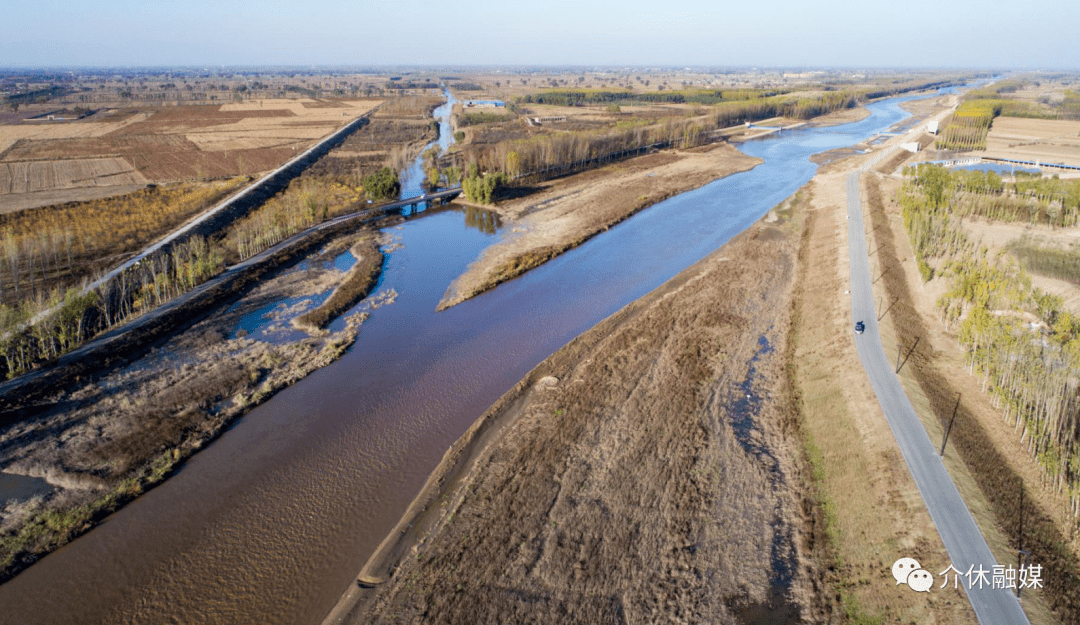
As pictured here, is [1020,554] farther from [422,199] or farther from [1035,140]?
[1035,140]

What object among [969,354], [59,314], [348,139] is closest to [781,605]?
[969,354]

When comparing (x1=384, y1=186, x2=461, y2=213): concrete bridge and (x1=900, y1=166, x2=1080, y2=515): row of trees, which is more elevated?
(x1=384, y1=186, x2=461, y2=213): concrete bridge

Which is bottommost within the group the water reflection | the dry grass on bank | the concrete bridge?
the dry grass on bank

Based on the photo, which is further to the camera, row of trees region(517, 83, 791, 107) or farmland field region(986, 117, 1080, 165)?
row of trees region(517, 83, 791, 107)

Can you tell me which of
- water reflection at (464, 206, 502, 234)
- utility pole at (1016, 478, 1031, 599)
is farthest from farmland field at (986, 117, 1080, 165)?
utility pole at (1016, 478, 1031, 599)

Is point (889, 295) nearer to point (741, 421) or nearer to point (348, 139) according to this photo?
point (741, 421)

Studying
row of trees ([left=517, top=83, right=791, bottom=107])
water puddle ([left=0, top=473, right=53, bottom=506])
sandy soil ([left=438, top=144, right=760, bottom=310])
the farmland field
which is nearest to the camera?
water puddle ([left=0, top=473, right=53, bottom=506])
